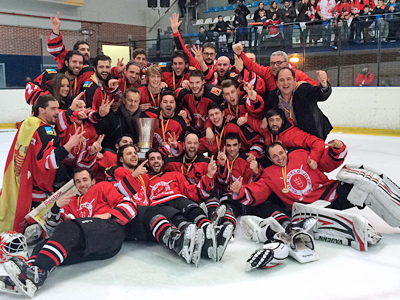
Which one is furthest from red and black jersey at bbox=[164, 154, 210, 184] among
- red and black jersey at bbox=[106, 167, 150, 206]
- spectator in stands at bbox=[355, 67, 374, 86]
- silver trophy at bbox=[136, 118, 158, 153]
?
spectator in stands at bbox=[355, 67, 374, 86]

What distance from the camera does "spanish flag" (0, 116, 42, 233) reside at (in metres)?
2.98

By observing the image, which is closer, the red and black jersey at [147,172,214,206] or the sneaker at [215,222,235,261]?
the sneaker at [215,222,235,261]

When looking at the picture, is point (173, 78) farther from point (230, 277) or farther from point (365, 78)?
point (365, 78)

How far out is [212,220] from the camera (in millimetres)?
3096

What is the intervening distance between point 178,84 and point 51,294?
9.44 ft

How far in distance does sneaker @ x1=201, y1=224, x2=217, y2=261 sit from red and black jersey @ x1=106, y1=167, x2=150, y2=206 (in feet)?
2.29

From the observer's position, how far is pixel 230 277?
2.40 m

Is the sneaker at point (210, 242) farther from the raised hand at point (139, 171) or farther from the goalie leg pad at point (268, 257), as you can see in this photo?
the raised hand at point (139, 171)

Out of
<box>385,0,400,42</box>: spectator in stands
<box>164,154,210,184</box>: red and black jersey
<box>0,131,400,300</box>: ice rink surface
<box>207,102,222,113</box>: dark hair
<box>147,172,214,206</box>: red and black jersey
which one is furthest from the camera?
<box>385,0,400,42</box>: spectator in stands

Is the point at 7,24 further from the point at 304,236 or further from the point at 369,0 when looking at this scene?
the point at 304,236

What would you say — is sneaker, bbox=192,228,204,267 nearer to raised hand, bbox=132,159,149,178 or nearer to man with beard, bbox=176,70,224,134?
raised hand, bbox=132,159,149,178

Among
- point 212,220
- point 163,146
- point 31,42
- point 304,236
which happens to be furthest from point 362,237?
point 31,42

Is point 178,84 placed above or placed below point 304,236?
above

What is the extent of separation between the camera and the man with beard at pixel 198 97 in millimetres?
3942
